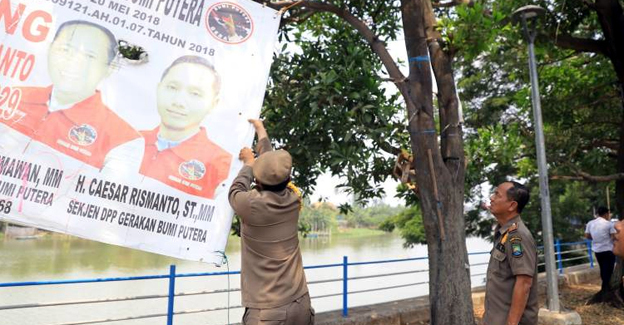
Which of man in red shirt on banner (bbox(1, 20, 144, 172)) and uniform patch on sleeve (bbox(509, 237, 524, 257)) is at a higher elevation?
man in red shirt on banner (bbox(1, 20, 144, 172))

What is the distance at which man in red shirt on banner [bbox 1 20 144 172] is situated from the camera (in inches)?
113

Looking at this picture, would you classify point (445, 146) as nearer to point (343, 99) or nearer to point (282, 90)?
point (343, 99)

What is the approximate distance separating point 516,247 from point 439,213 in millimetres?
2154

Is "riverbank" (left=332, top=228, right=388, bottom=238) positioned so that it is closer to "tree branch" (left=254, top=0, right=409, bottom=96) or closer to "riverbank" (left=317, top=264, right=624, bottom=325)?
"riverbank" (left=317, top=264, right=624, bottom=325)

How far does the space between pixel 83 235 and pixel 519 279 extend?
2.54m

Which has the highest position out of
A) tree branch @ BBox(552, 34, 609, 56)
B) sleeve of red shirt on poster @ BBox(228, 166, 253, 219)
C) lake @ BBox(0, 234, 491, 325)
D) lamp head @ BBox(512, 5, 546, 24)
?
tree branch @ BBox(552, 34, 609, 56)

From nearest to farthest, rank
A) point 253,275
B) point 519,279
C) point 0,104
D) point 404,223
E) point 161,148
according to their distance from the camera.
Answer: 1. point 253,275
2. point 519,279
3. point 0,104
4. point 161,148
5. point 404,223

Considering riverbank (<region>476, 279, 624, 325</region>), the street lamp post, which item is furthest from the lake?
the street lamp post

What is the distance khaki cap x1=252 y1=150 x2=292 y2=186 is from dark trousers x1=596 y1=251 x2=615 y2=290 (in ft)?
22.8

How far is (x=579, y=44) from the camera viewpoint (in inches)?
A: 289

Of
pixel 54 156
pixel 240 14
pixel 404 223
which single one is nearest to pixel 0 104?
pixel 54 156

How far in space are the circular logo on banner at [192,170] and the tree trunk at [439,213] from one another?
2588 millimetres

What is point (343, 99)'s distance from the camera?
4.62 metres

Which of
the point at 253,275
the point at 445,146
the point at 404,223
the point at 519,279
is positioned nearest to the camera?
the point at 253,275
